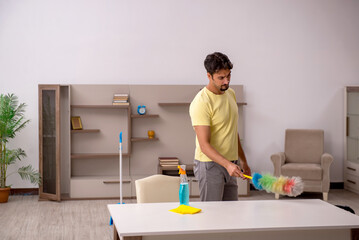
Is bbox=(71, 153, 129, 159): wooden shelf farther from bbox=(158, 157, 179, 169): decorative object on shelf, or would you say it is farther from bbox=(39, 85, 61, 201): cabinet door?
bbox=(158, 157, 179, 169): decorative object on shelf

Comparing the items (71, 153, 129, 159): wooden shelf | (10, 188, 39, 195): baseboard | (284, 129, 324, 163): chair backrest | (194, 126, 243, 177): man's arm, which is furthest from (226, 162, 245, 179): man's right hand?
(10, 188, 39, 195): baseboard

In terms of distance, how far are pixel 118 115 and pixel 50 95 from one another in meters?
1.00

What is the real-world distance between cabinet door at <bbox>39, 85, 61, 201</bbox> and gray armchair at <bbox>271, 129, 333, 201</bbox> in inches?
114

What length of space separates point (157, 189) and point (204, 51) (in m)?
4.23

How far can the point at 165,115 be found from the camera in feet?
24.9

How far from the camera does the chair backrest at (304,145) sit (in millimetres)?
7582

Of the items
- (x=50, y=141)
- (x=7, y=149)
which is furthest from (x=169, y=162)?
(x=7, y=149)

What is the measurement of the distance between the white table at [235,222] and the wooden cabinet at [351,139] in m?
4.71

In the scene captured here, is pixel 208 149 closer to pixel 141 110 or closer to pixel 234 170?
pixel 234 170

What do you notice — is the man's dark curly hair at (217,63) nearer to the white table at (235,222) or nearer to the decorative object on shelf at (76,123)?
the white table at (235,222)

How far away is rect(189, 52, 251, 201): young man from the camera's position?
11.2 ft

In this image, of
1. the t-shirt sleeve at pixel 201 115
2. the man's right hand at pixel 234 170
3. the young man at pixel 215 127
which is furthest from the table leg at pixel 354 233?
the t-shirt sleeve at pixel 201 115

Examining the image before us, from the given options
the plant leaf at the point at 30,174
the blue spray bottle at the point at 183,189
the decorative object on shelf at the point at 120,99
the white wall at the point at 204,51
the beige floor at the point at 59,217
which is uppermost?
the white wall at the point at 204,51

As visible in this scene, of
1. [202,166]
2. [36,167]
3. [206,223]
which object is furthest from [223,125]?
[36,167]
